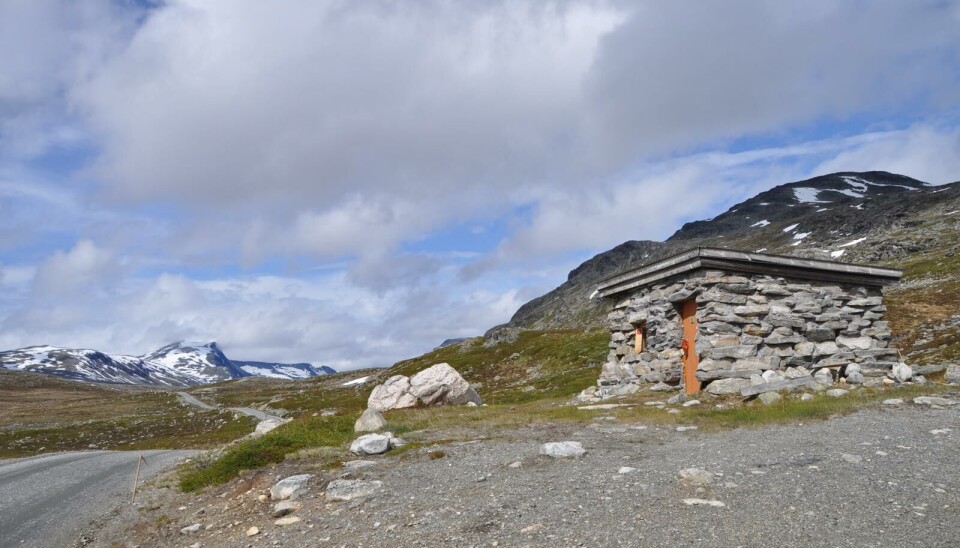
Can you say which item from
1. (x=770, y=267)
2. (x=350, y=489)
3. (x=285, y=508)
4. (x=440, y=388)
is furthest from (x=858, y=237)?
(x=285, y=508)

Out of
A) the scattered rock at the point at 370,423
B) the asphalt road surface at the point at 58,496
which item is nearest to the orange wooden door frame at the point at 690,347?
the scattered rock at the point at 370,423

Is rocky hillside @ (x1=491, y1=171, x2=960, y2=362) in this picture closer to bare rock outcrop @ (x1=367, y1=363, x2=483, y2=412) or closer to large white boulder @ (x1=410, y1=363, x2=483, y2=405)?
large white boulder @ (x1=410, y1=363, x2=483, y2=405)

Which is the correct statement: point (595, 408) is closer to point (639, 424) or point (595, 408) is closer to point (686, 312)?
point (639, 424)

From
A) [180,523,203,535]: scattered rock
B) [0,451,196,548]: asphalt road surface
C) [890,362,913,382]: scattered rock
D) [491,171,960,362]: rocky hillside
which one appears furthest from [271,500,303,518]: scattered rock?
[491,171,960,362]: rocky hillside

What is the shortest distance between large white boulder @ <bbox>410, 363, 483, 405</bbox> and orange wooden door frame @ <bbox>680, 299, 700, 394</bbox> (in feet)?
30.2

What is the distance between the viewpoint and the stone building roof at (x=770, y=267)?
19.3m

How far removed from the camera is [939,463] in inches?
348

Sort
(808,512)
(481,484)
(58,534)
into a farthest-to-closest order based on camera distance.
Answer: (58,534) → (481,484) → (808,512)

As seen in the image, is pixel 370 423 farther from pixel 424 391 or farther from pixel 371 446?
pixel 424 391

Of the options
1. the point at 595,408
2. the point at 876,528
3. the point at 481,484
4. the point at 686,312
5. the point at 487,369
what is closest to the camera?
the point at 876,528

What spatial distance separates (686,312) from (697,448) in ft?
32.7

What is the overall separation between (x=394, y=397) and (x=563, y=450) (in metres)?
14.6

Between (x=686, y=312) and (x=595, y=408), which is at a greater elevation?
(x=686, y=312)

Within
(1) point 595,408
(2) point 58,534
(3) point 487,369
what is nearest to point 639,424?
(1) point 595,408
